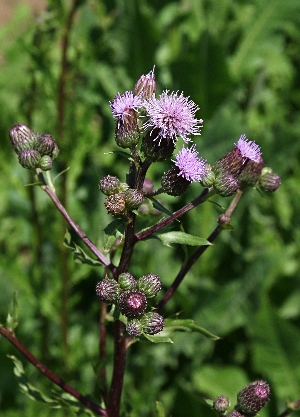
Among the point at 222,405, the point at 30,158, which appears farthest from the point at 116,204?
the point at 222,405

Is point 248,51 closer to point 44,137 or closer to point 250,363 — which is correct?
point 250,363

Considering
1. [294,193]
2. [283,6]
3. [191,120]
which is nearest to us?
[191,120]

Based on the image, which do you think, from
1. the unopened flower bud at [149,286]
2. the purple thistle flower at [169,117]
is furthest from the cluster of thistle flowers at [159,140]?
the unopened flower bud at [149,286]

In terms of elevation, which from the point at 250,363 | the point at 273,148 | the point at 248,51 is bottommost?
the point at 250,363

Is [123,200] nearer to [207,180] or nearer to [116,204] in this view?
[116,204]

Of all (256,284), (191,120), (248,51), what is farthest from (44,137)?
(248,51)

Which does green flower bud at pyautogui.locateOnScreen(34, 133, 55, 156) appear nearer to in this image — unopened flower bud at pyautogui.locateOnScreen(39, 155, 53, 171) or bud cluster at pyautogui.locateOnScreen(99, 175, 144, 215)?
unopened flower bud at pyautogui.locateOnScreen(39, 155, 53, 171)
